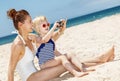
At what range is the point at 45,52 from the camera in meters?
5.68

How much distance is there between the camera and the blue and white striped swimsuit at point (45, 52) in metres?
5.66

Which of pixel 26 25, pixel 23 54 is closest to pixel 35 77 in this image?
pixel 23 54

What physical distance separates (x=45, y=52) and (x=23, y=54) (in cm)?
42

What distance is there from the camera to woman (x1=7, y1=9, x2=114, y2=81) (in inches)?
209

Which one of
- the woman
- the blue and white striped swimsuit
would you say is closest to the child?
the blue and white striped swimsuit

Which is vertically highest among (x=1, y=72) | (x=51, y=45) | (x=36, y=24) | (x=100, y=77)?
(x=36, y=24)

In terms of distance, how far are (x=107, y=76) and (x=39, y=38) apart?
1163mm

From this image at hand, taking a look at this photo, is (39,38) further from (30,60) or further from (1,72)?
(1,72)

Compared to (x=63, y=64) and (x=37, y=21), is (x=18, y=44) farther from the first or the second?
(x=63, y=64)

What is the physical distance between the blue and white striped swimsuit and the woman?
21 centimetres

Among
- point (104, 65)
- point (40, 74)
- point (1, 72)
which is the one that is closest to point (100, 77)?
point (104, 65)

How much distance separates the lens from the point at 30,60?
5.41m

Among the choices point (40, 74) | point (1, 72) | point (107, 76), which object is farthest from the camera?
point (1, 72)

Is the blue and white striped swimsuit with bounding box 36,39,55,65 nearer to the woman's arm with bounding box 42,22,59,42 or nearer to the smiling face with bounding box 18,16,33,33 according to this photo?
the woman's arm with bounding box 42,22,59,42
